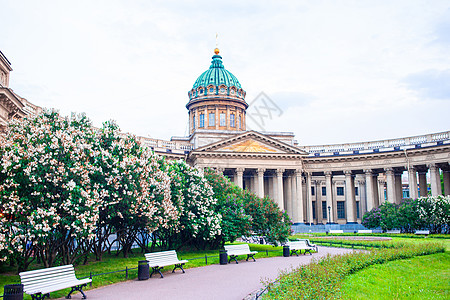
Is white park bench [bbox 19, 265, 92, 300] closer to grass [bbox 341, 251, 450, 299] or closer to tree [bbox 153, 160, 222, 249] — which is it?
grass [bbox 341, 251, 450, 299]

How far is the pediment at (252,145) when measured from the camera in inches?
2355

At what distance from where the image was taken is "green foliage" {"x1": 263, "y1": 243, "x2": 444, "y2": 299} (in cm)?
1287

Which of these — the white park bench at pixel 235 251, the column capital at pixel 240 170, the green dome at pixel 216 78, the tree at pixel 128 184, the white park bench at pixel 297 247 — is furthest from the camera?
the green dome at pixel 216 78

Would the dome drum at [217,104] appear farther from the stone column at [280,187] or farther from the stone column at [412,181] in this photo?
the stone column at [412,181]

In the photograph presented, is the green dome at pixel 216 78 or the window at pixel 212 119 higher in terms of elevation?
the green dome at pixel 216 78

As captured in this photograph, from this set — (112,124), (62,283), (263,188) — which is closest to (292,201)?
(263,188)

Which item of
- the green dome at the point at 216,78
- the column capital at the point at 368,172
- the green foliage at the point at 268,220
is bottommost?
the green foliage at the point at 268,220

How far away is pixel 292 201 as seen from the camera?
62531 mm

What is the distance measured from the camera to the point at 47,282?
576 inches


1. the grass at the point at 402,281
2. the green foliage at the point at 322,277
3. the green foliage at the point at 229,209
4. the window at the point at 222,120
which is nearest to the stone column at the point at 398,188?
the window at the point at 222,120

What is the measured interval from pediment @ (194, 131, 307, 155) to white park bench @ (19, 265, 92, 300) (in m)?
44.0

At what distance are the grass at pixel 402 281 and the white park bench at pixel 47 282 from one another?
923 cm

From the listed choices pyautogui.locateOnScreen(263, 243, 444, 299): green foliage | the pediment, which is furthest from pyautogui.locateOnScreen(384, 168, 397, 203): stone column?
pyautogui.locateOnScreen(263, 243, 444, 299): green foliage

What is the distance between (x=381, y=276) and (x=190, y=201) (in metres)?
13.3
